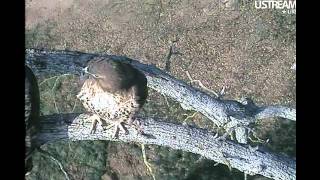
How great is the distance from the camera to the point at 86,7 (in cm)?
272

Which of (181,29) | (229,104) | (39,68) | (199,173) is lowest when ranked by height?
(199,173)

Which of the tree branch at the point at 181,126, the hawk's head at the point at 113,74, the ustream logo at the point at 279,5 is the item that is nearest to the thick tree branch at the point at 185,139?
the tree branch at the point at 181,126

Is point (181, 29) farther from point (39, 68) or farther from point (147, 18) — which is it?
point (39, 68)

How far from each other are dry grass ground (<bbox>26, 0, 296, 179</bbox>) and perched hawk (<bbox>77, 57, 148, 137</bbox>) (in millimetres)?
138

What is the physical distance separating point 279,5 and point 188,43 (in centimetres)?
47

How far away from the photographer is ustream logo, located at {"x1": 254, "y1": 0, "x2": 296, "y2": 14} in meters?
2.75

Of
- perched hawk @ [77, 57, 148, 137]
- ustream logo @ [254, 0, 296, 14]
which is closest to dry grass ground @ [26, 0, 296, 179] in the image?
ustream logo @ [254, 0, 296, 14]

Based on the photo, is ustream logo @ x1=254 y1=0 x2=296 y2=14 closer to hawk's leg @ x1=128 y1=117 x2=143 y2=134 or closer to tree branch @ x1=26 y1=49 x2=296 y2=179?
tree branch @ x1=26 y1=49 x2=296 y2=179

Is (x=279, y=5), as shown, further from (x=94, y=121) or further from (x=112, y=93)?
(x=94, y=121)

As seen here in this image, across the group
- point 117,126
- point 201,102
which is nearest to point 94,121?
point 117,126

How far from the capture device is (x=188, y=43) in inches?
108
